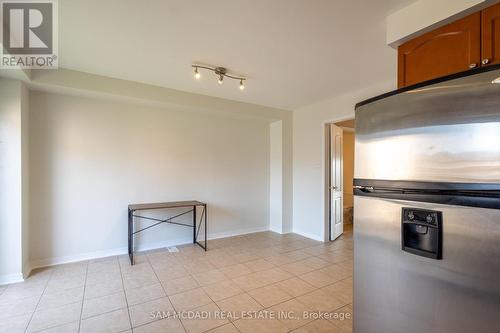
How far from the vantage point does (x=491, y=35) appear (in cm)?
135

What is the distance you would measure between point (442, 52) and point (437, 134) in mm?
900

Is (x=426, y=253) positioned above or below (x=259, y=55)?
below

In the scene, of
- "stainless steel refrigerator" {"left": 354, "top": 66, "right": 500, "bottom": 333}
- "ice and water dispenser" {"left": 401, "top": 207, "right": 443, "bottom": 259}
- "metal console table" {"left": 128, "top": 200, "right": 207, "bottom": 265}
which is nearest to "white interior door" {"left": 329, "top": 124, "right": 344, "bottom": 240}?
"metal console table" {"left": 128, "top": 200, "right": 207, "bottom": 265}

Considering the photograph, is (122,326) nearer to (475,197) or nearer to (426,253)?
(426,253)

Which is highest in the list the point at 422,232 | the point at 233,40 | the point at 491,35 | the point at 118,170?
the point at 233,40

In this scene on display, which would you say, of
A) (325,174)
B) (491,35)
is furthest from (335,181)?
(491,35)

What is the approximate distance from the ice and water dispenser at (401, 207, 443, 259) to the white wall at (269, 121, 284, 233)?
362 centimetres

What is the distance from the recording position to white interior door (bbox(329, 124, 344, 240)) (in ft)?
14.0

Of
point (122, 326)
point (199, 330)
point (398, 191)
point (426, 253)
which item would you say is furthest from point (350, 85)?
point (122, 326)

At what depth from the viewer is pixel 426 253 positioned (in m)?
1.06

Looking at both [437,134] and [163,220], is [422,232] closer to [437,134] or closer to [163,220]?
[437,134]

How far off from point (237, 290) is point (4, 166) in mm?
2885

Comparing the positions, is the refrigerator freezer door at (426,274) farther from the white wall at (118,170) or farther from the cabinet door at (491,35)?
the white wall at (118,170)

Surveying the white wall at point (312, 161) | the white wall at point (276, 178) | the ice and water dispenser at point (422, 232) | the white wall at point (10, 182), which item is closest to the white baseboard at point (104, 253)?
the white wall at point (10, 182)
